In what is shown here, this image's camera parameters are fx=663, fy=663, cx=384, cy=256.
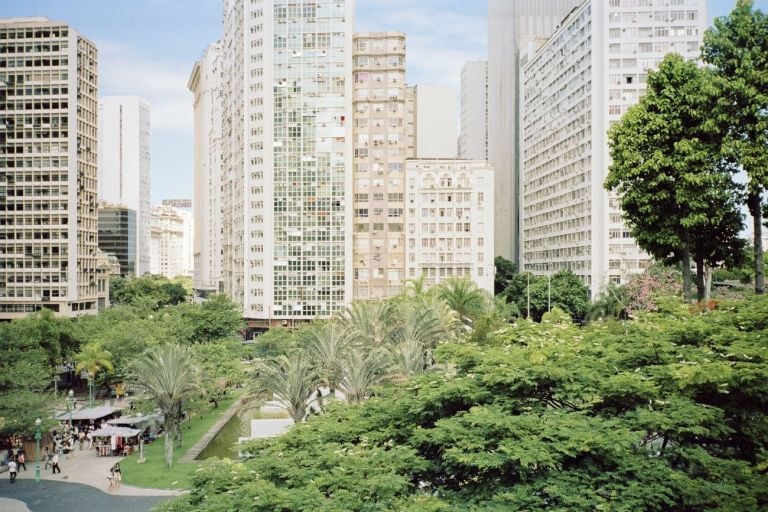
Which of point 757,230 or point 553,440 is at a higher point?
point 757,230

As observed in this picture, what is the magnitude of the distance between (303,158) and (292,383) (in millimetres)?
60414

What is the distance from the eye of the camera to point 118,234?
599ft

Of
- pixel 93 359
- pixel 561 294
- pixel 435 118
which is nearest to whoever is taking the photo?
pixel 93 359

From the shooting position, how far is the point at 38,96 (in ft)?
301

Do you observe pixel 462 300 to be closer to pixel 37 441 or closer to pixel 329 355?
pixel 329 355

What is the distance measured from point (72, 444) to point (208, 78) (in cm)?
15318

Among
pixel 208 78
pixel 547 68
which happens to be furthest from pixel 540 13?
pixel 208 78

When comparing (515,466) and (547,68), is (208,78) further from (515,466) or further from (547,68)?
(515,466)

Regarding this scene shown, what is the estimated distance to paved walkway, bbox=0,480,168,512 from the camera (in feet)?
96.3

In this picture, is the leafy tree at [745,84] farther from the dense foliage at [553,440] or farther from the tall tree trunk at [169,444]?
the tall tree trunk at [169,444]

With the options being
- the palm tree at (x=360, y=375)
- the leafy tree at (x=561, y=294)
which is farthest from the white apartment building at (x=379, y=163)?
the palm tree at (x=360, y=375)

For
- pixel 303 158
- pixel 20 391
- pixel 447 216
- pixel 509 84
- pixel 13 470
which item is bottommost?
pixel 13 470

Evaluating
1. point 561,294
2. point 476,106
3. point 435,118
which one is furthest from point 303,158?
point 476,106

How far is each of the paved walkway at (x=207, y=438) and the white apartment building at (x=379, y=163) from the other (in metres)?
38.8
